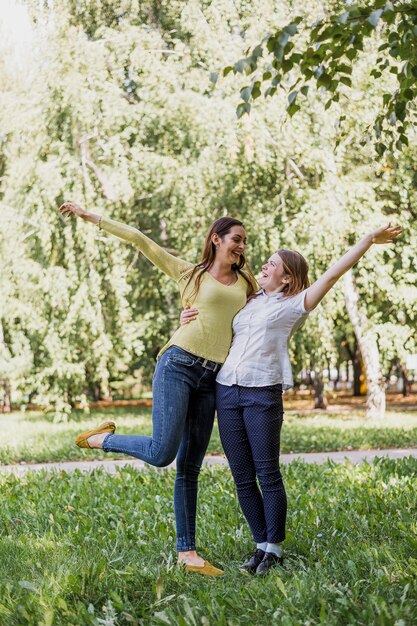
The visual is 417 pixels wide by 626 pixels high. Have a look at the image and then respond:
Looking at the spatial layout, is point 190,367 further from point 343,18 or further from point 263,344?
point 343,18

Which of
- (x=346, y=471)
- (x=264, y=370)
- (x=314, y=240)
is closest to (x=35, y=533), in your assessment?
(x=264, y=370)

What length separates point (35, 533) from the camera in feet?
18.5

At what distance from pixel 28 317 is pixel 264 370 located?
12.8m

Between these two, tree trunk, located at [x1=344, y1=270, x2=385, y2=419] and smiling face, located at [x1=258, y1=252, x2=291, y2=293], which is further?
tree trunk, located at [x1=344, y1=270, x2=385, y2=419]

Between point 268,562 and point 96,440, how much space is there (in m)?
1.14

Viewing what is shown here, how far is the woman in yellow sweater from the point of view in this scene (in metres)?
4.36

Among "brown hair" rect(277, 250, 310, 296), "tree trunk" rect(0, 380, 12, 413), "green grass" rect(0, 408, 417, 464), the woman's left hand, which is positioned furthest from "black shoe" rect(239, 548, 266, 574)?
"tree trunk" rect(0, 380, 12, 413)

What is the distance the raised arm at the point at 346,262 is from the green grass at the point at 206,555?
4.48ft

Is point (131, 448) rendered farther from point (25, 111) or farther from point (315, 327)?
point (25, 111)

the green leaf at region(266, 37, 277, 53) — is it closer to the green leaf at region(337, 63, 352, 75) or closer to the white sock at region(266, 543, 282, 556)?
the green leaf at region(337, 63, 352, 75)

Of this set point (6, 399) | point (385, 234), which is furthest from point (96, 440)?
point (6, 399)

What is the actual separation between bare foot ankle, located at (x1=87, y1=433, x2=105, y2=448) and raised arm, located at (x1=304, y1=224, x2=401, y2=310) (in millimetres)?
1330

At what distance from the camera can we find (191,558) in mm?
4570

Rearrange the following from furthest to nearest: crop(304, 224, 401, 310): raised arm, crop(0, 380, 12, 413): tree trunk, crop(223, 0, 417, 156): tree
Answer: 1. crop(0, 380, 12, 413): tree trunk
2. crop(304, 224, 401, 310): raised arm
3. crop(223, 0, 417, 156): tree
